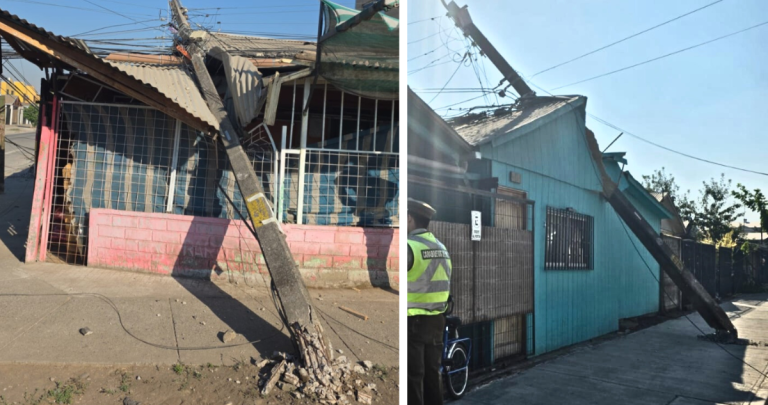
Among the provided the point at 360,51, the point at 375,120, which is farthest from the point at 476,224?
the point at 375,120

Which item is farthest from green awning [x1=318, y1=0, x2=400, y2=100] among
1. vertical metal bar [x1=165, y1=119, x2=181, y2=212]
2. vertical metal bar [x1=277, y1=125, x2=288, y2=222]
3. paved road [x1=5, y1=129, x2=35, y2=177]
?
paved road [x1=5, y1=129, x2=35, y2=177]

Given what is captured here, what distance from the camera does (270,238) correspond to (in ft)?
17.1

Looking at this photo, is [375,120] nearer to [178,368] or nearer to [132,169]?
[132,169]

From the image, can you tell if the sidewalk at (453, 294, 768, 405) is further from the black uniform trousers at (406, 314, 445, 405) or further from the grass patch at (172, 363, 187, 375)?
the grass patch at (172, 363, 187, 375)

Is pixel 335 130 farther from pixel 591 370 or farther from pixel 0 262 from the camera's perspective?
pixel 591 370

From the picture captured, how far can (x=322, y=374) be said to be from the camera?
14.2ft

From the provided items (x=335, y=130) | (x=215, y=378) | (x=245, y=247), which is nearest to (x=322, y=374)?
(x=215, y=378)

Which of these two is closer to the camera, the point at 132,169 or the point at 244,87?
the point at 244,87

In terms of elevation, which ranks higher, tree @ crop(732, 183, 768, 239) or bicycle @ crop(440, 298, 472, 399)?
tree @ crop(732, 183, 768, 239)

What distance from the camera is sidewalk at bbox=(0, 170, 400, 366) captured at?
15.4 feet

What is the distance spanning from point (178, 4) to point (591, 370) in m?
9.47

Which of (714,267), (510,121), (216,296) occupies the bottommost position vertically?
(216,296)

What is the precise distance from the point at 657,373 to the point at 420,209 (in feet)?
2.71

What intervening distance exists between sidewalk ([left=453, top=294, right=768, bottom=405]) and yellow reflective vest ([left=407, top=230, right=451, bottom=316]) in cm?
30
